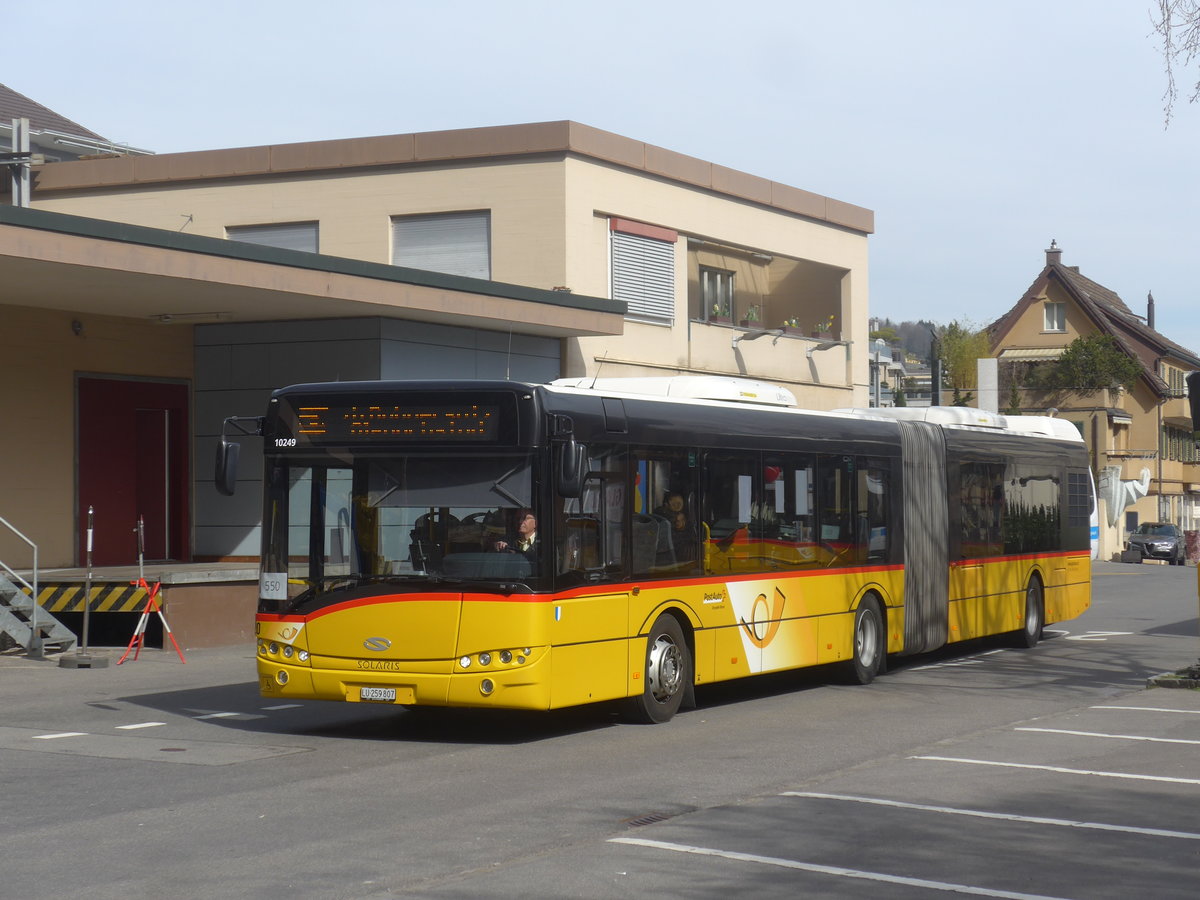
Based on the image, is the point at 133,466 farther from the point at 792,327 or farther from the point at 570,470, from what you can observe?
the point at 792,327

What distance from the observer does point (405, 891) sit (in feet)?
23.4

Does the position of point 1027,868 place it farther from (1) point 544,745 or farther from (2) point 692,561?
(2) point 692,561

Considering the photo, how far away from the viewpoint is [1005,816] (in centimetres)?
903

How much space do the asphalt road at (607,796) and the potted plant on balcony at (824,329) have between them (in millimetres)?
20315

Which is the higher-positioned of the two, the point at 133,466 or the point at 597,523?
the point at 133,466

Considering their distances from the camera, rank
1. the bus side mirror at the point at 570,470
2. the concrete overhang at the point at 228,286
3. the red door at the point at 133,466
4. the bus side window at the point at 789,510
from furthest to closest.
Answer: the red door at the point at 133,466 < the concrete overhang at the point at 228,286 < the bus side window at the point at 789,510 < the bus side mirror at the point at 570,470

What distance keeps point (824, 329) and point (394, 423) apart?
2473 cm

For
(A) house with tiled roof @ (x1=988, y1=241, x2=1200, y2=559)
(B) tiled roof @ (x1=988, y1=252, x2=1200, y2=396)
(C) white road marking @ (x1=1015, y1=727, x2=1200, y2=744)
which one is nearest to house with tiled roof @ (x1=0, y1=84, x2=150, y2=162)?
(C) white road marking @ (x1=1015, y1=727, x2=1200, y2=744)

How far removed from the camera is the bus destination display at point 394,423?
12.1 meters

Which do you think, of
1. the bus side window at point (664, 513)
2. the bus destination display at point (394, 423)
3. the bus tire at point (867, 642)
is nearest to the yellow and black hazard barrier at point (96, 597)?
the bus destination display at point (394, 423)

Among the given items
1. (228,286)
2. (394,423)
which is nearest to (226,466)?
(394,423)

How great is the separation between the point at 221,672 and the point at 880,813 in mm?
10571

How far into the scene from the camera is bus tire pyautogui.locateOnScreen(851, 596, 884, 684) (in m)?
16.8

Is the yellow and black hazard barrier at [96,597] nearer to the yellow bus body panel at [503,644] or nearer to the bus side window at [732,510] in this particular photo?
the yellow bus body panel at [503,644]
